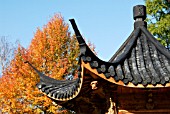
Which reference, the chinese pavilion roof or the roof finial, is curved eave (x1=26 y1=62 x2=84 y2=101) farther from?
the roof finial

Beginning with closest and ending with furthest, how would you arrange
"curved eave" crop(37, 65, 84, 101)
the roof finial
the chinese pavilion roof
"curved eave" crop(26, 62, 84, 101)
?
the chinese pavilion roof → "curved eave" crop(37, 65, 84, 101) → "curved eave" crop(26, 62, 84, 101) → the roof finial

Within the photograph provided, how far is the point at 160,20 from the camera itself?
18625 mm

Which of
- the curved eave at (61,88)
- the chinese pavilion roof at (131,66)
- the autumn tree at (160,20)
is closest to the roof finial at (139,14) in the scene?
the chinese pavilion roof at (131,66)

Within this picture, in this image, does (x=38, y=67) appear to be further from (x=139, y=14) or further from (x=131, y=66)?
(x=131, y=66)

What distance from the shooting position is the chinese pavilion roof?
4969mm

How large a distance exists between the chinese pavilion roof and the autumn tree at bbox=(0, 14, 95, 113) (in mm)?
11360

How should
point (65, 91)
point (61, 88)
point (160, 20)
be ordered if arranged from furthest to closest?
point (160, 20) → point (61, 88) → point (65, 91)

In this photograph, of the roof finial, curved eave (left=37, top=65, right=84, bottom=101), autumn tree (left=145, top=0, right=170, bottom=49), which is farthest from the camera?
autumn tree (left=145, top=0, right=170, bottom=49)

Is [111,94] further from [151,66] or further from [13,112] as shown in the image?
[13,112]

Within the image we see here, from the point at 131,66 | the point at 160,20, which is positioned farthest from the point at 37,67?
the point at 131,66

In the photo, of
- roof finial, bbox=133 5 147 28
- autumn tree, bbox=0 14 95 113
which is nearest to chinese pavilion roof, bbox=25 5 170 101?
roof finial, bbox=133 5 147 28

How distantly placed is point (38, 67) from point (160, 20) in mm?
7226

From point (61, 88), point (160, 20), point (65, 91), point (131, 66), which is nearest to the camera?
point (131, 66)

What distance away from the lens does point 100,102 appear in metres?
6.36
